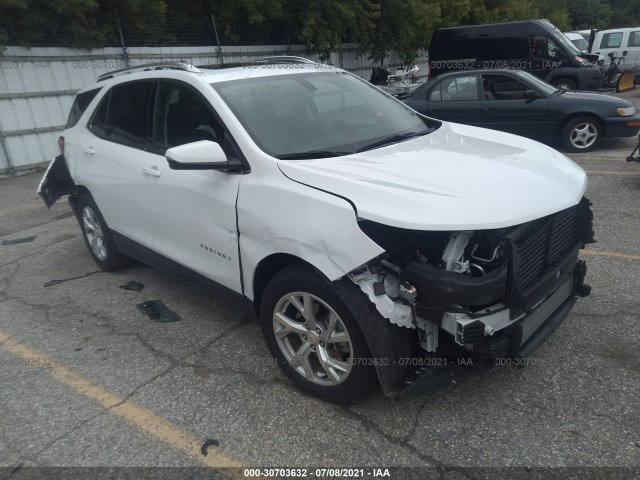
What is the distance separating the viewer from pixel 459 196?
97.1 inches

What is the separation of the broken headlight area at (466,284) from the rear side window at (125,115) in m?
2.29

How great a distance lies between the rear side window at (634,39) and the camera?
17656 millimetres

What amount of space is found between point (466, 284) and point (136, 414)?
79.0 inches

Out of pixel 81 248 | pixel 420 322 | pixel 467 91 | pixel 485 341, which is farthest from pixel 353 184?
pixel 467 91

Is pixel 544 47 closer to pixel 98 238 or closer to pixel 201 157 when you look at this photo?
pixel 98 238

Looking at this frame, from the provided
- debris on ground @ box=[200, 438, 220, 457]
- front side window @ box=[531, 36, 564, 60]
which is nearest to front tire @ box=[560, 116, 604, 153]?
front side window @ box=[531, 36, 564, 60]

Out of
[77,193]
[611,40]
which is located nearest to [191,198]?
[77,193]

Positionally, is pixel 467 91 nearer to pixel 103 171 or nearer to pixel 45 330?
pixel 103 171

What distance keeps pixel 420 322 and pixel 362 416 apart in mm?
665

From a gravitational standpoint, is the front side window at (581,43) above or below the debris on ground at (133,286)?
above

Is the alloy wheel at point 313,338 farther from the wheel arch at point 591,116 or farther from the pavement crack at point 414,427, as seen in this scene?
the wheel arch at point 591,116

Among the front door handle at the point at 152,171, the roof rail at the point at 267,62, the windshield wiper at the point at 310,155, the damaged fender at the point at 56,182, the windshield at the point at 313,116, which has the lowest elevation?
the damaged fender at the point at 56,182

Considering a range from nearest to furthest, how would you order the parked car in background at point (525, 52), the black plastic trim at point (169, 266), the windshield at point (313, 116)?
1. the windshield at point (313, 116)
2. the black plastic trim at point (169, 266)
3. the parked car in background at point (525, 52)

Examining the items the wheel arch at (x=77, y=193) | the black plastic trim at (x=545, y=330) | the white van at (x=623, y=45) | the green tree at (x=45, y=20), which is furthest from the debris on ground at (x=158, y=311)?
the white van at (x=623, y=45)
